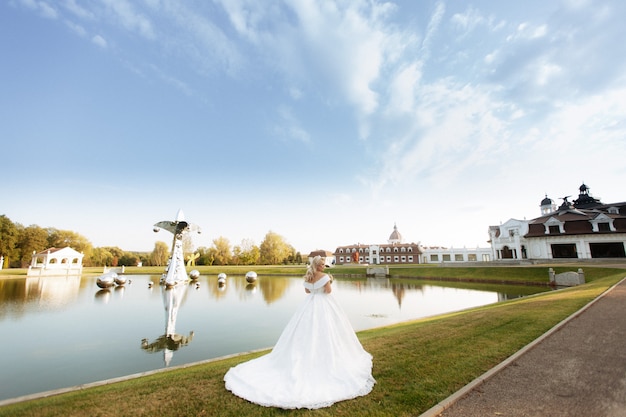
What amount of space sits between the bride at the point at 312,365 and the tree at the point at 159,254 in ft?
293

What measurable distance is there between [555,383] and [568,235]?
51.2 metres

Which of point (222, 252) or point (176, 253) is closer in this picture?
point (176, 253)

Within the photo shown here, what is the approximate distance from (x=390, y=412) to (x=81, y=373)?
10375 mm

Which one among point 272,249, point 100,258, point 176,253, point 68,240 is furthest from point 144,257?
point 176,253

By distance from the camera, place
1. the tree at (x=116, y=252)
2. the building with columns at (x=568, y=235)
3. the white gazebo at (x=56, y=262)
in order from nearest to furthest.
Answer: the building with columns at (x=568, y=235) < the white gazebo at (x=56, y=262) < the tree at (x=116, y=252)

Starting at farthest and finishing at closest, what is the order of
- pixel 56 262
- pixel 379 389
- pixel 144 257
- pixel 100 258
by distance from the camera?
pixel 144 257, pixel 100 258, pixel 56 262, pixel 379 389

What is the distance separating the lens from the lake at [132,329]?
9.61 metres

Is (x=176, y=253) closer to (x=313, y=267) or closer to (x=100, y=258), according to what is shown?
(x=313, y=267)

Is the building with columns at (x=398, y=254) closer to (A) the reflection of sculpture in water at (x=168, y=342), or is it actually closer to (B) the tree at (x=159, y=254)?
(B) the tree at (x=159, y=254)

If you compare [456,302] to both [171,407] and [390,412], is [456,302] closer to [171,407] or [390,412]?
[390,412]

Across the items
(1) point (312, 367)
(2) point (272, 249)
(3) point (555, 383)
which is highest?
(2) point (272, 249)

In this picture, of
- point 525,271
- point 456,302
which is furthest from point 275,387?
point 525,271

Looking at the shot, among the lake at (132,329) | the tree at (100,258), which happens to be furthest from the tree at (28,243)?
the lake at (132,329)

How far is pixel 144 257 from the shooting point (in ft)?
315
